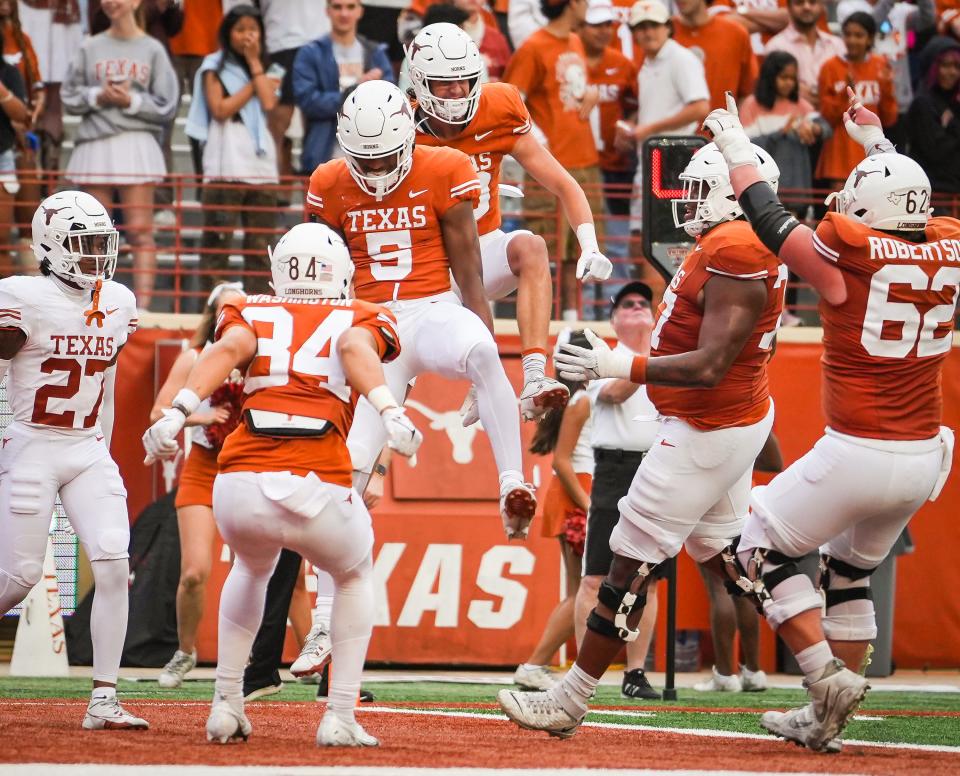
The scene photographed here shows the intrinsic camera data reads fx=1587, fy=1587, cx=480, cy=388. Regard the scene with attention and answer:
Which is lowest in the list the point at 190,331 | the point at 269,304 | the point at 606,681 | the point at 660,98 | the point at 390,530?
the point at 606,681

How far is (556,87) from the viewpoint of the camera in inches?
467

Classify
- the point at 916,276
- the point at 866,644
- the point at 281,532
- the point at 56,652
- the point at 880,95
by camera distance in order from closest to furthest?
the point at 281,532, the point at 916,276, the point at 866,644, the point at 56,652, the point at 880,95

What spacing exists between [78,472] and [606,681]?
17.1 feet

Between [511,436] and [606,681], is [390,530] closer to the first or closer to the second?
[606,681]

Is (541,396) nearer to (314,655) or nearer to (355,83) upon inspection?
(314,655)

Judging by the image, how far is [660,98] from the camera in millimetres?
12070

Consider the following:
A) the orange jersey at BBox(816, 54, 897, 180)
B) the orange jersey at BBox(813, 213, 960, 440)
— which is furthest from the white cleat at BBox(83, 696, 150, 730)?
the orange jersey at BBox(816, 54, 897, 180)

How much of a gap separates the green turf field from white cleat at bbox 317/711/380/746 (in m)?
1.86

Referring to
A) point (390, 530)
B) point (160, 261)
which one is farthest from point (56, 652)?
point (160, 261)

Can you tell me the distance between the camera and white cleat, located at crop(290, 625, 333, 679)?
6848 millimetres

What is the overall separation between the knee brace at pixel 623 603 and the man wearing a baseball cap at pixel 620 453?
8.61ft

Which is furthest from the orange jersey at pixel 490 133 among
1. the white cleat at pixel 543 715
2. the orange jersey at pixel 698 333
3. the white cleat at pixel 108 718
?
the white cleat at pixel 108 718

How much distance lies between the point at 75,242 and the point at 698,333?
2.72 m

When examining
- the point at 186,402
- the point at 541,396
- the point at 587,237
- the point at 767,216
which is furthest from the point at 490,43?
the point at 186,402
